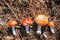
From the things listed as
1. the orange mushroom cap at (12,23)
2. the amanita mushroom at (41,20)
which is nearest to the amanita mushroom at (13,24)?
the orange mushroom cap at (12,23)

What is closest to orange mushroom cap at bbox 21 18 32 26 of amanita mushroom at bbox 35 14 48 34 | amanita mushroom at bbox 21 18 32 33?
amanita mushroom at bbox 21 18 32 33

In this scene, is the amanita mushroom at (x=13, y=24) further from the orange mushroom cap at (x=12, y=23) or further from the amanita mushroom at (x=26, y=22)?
the amanita mushroom at (x=26, y=22)

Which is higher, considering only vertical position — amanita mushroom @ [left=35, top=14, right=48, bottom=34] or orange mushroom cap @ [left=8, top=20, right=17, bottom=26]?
amanita mushroom @ [left=35, top=14, right=48, bottom=34]

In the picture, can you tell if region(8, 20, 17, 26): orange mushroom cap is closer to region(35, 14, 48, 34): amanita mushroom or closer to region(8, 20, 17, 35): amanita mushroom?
region(8, 20, 17, 35): amanita mushroom

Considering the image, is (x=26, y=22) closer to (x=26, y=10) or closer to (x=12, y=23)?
(x=12, y=23)

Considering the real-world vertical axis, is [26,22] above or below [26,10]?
below

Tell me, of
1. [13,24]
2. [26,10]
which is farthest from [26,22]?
[26,10]

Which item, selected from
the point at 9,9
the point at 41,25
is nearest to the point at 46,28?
the point at 41,25

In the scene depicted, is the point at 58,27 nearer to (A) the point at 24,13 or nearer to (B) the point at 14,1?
(A) the point at 24,13
